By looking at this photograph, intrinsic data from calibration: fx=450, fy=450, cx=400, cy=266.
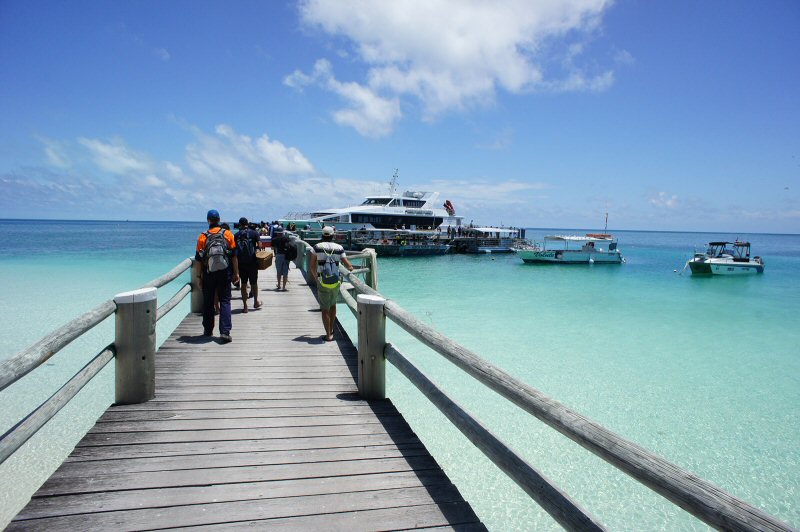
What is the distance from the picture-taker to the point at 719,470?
21.1ft

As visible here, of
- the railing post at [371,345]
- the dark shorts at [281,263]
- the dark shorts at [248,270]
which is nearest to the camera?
the railing post at [371,345]

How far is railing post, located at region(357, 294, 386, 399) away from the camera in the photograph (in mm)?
3980

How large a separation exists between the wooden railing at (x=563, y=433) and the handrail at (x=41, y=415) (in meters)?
2.07

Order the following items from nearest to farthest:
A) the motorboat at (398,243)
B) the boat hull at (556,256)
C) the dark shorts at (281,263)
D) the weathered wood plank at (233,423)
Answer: the weathered wood plank at (233,423) → the dark shorts at (281,263) → the motorboat at (398,243) → the boat hull at (556,256)

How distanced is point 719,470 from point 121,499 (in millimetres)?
7444

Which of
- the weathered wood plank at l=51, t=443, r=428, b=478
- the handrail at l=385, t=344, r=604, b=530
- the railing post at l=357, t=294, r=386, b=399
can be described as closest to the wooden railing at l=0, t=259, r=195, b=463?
the weathered wood plank at l=51, t=443, r=428, b=478

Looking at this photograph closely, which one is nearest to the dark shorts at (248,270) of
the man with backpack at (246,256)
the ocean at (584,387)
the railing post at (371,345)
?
the man with backpack at (246,256)

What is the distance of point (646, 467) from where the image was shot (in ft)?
5.02

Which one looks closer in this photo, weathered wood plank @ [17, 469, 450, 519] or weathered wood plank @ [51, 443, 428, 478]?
weathered wood plank @ [17, 469, 450, 519]

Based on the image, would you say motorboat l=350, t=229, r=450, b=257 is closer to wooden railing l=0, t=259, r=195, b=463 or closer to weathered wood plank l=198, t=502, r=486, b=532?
wooden railing l=0, t=259, r=195, b=463

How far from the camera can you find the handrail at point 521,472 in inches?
72.3

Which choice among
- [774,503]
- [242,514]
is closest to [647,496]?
[774,503]

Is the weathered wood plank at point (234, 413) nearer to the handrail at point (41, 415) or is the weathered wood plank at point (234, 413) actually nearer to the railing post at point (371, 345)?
the railing post at point (371, 345)

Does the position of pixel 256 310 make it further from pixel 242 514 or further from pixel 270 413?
pixel 242 514
